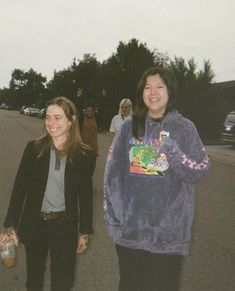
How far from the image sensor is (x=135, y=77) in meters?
34.6

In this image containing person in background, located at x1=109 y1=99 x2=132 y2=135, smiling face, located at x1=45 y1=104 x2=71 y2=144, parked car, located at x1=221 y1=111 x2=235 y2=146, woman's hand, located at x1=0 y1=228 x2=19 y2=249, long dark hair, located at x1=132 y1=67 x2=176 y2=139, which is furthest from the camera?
parked car, located at x1=221 y1=111 x2=235 y2=146

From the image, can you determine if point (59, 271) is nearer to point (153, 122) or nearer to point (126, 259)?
point (126, 259)

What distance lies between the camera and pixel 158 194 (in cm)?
250

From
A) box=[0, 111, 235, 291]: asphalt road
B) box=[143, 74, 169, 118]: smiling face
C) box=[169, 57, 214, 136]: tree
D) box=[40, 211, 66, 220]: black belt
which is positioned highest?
box=[169, 57, 214, 136]: tree

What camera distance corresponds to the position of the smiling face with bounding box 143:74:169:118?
263cm

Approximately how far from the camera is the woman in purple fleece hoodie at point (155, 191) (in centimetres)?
250

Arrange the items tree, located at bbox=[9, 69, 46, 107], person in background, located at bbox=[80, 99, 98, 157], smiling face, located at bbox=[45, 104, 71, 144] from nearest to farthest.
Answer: smiling face, located at bbox=[45, 104, 71, 144] → person in background, located at bbox=[80, 99, 98, 157] → tree, located at bbox=[9, 69, 46, 107]

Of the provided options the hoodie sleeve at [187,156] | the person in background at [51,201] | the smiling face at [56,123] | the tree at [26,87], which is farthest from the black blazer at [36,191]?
the tree at [26,87]

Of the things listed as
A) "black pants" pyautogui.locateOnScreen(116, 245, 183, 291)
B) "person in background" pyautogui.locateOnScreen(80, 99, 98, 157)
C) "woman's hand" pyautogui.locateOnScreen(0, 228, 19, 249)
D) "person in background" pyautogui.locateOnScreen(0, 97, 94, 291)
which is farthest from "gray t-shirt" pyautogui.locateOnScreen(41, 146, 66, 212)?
"person in background" pyautogui.locateOnScreen(80, 99, 98, 157)

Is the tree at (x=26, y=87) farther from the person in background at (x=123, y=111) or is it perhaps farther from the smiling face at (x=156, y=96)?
the smiling face at (x=156, y=96)

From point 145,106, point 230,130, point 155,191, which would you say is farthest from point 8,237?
point 230,130

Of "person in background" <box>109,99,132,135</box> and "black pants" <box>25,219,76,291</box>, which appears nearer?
"black pants" <box>25,219,76,291</box>

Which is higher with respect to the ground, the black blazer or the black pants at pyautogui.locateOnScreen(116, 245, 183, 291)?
the black blazer

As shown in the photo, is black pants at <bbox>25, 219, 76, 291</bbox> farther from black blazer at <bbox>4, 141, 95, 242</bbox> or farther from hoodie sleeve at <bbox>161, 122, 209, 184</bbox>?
hoodie sleeve at <bbox>161, 122, 209, 184</bbox>
